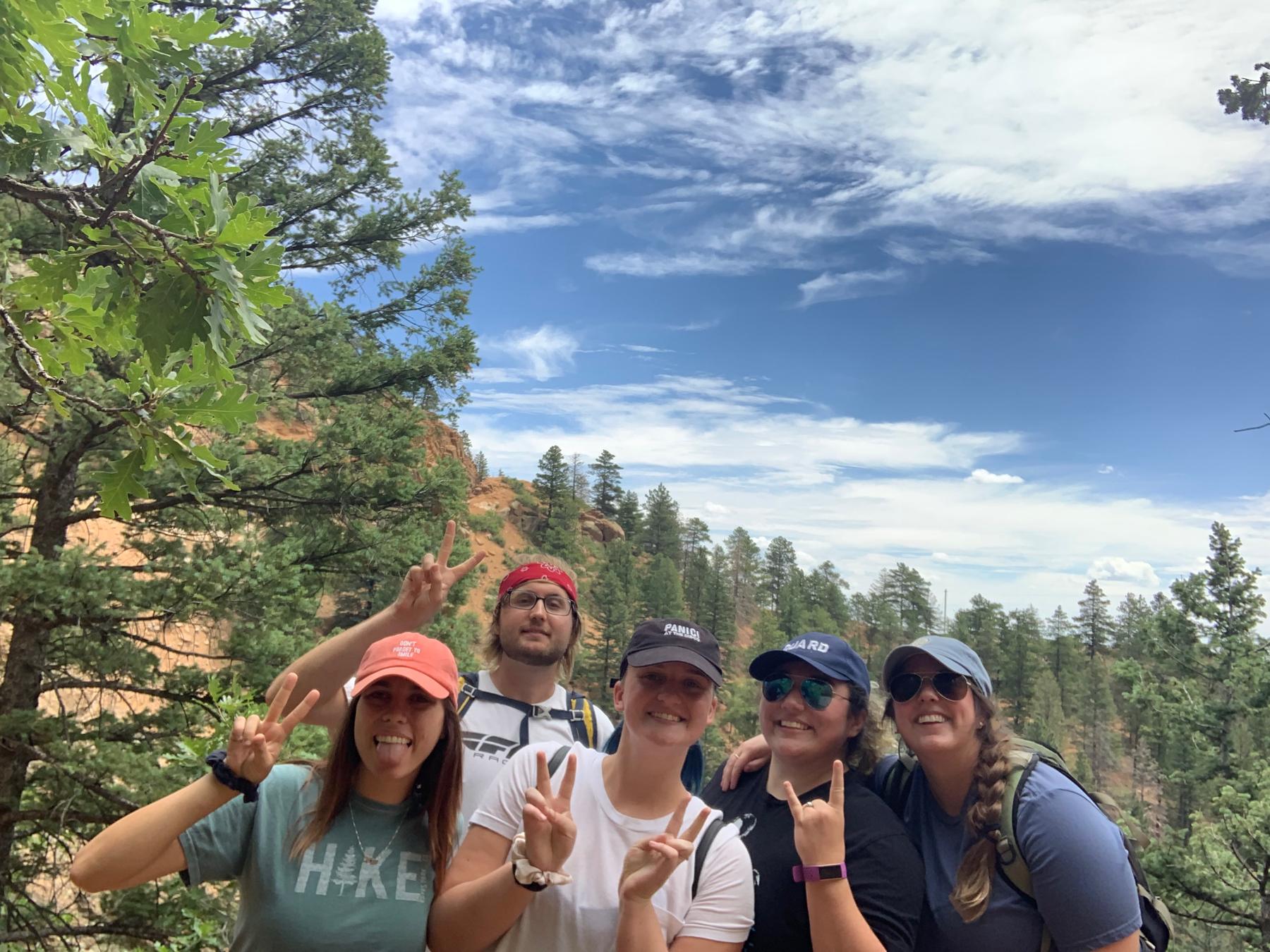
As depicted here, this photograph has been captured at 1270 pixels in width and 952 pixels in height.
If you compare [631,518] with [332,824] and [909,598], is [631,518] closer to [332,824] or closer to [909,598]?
[909,598]

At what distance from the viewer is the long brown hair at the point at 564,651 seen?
3.15 meters

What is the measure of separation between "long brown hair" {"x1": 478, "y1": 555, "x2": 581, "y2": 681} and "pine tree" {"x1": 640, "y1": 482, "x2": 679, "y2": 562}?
6409 centimetres

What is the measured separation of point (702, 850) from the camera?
197cm

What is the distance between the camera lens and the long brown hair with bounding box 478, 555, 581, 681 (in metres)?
3.15

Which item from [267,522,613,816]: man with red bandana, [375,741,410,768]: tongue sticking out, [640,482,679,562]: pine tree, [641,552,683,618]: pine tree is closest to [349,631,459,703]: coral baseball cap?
[375,741,410,768]: tongue sticking out

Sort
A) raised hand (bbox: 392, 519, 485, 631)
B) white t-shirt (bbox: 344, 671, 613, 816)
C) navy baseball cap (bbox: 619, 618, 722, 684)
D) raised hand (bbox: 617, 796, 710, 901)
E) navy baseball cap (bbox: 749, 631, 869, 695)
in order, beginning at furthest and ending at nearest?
white t-shirt (bbox: 344, 671, 613, 816), raised hand (bbox: 392, 519, 485, 631), navy baseball cap (bbox: 749, 631, 869, 695), navy baseball cap (bbox: 619, 618, 722, 684), raised hand (bbox: 617, 796, 710, 901)

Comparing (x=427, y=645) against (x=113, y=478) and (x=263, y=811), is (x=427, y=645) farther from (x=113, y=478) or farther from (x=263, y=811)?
(x=113, y=478)

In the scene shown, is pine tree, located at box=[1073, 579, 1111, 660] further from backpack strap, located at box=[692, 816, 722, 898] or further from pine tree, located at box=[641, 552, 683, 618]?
backpack strap, located at box=[692, 816, 722, 898]

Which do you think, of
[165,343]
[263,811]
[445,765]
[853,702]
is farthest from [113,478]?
[853,702]

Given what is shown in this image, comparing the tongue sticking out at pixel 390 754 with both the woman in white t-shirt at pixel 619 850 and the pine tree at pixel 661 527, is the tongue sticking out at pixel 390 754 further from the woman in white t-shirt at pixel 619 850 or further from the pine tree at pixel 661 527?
the pine tree at pixel 661 527

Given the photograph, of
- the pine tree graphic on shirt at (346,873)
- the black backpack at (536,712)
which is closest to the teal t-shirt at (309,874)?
the pine tree graphic on shirt at (346,873)

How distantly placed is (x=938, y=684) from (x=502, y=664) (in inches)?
66.9

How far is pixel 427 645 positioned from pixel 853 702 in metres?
1.43

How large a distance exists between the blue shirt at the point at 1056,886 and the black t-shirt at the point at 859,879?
240 millimetres
